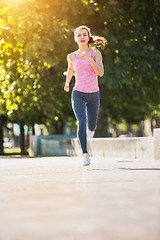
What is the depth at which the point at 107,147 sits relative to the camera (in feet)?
42.4

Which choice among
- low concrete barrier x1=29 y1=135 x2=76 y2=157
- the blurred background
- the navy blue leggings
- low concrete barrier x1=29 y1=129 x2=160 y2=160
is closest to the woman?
the navy blue leggings

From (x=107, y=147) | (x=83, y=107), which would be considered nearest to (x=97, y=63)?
(x=83, y=107)

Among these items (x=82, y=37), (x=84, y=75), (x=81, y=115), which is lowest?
(x=81, y=115)

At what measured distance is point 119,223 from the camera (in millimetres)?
3123

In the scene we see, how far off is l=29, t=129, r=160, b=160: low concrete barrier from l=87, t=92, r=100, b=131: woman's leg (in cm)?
173

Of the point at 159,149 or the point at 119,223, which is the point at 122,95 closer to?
the point at 159,149

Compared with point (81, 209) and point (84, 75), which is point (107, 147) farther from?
point (81, 209)

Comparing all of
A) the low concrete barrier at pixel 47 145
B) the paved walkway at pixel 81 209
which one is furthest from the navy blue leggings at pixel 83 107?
the low concrete barrier at pixel 47 145

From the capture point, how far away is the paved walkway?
2.85m

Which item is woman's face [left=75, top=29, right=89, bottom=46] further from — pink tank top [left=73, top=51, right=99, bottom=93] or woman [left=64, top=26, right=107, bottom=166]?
pink tank top [left=73, top=51, right=99, bottom=93]

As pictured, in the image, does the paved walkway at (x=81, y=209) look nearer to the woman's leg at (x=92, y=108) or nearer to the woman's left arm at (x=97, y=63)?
the woman's left arm at (x=97, y=63)

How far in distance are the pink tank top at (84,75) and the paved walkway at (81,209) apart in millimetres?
2626

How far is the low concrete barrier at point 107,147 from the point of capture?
10.9m

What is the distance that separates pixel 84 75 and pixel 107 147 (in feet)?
16.0
